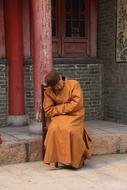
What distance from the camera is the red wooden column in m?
8.57

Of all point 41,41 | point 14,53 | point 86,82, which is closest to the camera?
point 41,41

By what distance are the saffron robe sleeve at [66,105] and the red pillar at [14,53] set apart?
2043 millimetres

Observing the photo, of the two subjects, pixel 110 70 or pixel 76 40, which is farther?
pixel 76 40

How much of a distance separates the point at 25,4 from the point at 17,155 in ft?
10.6

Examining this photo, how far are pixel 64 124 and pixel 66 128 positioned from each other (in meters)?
0.08

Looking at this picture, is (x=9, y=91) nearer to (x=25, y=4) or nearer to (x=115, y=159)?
(x=25, y=4)

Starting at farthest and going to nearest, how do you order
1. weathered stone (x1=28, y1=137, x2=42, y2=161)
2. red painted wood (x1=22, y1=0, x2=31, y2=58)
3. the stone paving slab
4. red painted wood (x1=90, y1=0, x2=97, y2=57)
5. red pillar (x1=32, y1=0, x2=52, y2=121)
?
red painted wood (x1=90, y1=0, x2=97, y2=57)
red painted wood (x1=22, y1=0, x2=31, y2=58)
red pillar (x1=32, y1=0, x2=52, y2=121)
weathered stone (x1=28, y1=137, x2=42, y2=161)
the stone paving slab

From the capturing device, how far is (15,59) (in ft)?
28.3

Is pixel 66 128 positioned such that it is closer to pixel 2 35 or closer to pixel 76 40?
pixel 2 35

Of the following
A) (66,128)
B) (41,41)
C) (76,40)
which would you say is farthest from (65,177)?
(76,40)

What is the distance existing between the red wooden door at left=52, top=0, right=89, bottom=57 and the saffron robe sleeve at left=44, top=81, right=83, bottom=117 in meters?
2.80

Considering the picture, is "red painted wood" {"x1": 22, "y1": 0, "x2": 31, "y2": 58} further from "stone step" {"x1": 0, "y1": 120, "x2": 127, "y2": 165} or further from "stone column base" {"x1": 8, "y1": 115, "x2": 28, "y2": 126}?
"stone step" {"x1": 0, "y1": 120, "x2": 127, "y2": 165}

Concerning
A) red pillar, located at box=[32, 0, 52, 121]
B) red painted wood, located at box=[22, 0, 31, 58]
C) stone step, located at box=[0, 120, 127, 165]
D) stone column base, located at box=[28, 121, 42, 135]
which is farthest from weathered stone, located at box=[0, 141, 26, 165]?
red painted wood, located at box=[22, 0, 31, 58]

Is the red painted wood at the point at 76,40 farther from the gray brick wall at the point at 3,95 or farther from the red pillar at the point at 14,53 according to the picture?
the gray brick wall at the point at 3,95
